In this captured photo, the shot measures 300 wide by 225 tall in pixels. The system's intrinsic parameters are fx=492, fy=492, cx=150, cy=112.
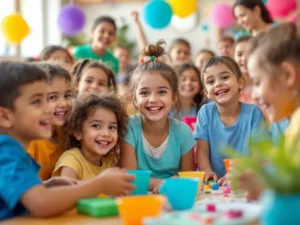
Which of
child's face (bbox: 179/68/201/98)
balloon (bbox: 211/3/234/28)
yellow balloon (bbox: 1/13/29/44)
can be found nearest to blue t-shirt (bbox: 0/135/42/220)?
child's face (bbox: 179/68/201/98)

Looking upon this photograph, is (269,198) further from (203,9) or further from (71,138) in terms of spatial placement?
(203,9)

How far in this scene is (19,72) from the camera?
1492 millimetres

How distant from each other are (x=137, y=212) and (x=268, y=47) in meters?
0.62

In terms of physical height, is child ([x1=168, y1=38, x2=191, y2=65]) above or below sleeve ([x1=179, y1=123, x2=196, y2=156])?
above

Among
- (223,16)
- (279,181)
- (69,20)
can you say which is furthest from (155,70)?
(223,16)

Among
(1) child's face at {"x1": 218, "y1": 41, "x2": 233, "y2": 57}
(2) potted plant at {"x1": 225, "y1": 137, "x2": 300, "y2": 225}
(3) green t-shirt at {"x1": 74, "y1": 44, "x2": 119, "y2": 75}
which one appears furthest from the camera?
(1) child's face at {"x1": 218, "y1": 41, "x2": 233, "y2": 57}

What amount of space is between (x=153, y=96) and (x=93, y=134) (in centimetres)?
36

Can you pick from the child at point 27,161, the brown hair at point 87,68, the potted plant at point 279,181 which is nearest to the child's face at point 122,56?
the brown hair at point 87,68

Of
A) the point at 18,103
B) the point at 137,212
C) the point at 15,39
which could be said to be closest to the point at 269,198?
the point at 137,212

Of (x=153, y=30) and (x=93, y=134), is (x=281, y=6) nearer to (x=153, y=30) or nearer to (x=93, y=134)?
(x=93, y=134)

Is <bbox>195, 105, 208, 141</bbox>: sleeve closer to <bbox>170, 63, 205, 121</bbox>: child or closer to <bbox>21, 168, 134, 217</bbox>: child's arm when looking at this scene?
<bbox>170, 63, 205, 121</bbox>: child

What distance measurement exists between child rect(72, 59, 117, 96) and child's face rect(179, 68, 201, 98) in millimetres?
667

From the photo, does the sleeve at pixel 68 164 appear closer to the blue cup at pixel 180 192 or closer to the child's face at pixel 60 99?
the child's face at pixel 60 99

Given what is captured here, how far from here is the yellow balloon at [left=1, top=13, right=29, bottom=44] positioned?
14.2 ft
